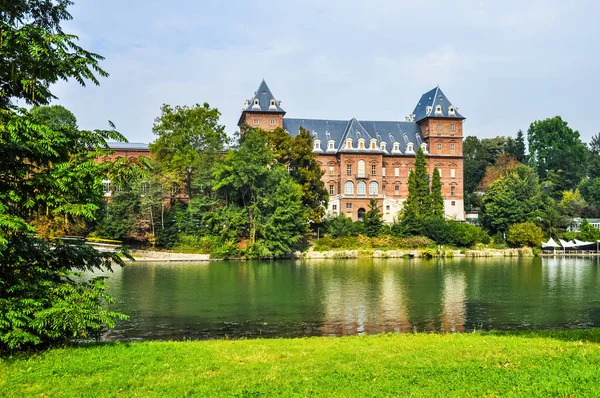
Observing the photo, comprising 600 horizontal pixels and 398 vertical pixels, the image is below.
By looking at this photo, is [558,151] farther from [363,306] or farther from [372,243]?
[363,306]

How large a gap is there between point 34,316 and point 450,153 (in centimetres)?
5351

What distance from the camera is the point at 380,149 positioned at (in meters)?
55.0

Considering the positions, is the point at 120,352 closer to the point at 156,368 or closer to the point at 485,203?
the point at 156,368

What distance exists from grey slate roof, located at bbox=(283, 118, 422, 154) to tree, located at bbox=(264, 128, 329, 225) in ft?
30.6

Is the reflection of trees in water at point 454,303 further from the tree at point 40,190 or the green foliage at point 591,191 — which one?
the green foliage at point 591,191

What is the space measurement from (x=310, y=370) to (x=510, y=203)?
4675 centimetres

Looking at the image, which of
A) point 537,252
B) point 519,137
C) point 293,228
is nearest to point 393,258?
point 293,228

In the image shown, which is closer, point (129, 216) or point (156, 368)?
point (156, 368)

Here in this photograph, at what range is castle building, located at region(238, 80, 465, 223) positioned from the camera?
5312 cm

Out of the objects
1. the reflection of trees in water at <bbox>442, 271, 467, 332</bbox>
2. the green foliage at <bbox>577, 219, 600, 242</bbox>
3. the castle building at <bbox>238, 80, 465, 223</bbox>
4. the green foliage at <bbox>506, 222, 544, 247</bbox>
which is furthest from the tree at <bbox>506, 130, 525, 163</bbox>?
the reflection of trees in water at <bbox>442, 271, 467, 332</bbox>

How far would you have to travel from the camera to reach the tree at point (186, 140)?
4319 centimetres

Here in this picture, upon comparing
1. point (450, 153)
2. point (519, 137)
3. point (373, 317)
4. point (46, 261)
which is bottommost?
point (373, 317)

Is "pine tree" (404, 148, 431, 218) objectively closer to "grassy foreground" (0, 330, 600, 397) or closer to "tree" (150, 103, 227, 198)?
"tree" (150, 103, 227, 198)

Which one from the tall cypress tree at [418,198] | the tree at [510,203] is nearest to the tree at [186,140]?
the tall cypress tree at [418,198]
